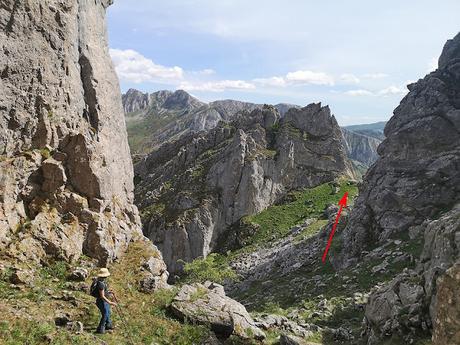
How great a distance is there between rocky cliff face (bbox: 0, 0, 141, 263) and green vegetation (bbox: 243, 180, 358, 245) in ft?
119

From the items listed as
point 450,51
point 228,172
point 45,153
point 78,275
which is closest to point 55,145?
point 45,153

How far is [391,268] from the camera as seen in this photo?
A: 34812mm

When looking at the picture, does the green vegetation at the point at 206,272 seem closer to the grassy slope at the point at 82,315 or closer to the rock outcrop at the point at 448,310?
the grassy slope at the point at 82,315

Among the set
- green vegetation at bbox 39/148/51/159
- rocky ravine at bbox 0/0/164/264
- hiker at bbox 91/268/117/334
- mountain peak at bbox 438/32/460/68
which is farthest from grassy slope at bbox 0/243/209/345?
mountain peak at bbox 438/32/460/68

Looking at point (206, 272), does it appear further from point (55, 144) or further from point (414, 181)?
Result: point (55, 144)

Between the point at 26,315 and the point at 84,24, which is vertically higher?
the point at 84,24

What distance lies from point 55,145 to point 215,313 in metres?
13.7

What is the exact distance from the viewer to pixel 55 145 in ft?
79.7

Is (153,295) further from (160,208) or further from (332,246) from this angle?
(160,208)

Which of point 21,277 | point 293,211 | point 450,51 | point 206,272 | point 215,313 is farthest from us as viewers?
point 293,211

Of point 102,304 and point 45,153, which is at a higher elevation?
point 45,153

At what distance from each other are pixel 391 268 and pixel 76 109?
2829cm

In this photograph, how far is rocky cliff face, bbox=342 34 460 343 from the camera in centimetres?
2906

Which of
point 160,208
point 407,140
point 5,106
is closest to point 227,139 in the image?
point 160,208
